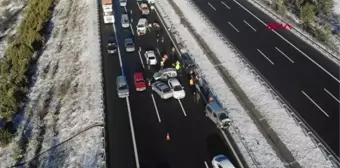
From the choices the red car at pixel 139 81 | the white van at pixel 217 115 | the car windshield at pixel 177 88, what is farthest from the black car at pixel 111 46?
the white van at pixel 217 115

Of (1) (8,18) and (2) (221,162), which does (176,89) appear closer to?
(2) (221,162)

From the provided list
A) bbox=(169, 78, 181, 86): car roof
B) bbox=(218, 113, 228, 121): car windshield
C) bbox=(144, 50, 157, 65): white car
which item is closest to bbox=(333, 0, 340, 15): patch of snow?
bbox=(144, 50, 157, 65): white car

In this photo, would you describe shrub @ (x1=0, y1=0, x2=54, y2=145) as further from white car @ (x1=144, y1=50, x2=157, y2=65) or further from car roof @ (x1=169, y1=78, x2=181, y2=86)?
car roof @ (x1=169, y1=78, x2=181, y2=86)

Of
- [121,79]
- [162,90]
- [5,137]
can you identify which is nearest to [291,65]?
[162,90]

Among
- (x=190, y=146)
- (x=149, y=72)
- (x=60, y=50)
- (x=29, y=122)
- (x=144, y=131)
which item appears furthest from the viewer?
(x=60, y=50)

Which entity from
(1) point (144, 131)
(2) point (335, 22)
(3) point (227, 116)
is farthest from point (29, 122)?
Result: (2) point (335, 22)

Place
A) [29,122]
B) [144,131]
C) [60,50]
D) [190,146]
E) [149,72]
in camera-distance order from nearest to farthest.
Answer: [190,146]
[144,131]
[29,122]
[149,72]
[60,50]

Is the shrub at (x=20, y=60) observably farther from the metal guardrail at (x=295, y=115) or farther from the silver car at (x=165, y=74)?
the metal guardrail at (x=295, y=115)

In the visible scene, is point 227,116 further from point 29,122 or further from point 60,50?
point 60,50
